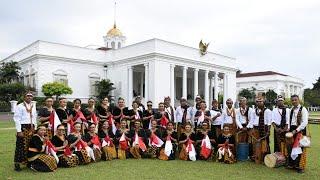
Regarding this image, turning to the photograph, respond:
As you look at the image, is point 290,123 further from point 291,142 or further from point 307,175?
point 307,175

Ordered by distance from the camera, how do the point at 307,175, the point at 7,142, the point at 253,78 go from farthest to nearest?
the point at 253,78 → the point at 7,142 → the point at 307,175

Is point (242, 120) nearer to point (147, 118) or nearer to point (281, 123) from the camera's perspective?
point (281, 123)

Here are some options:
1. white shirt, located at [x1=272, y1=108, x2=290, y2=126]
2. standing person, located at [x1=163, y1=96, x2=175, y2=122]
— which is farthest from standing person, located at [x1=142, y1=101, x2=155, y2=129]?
white shirt, located at [x1=272, y1=108, x2=290, y2=126]

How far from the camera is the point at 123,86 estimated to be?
3384 centimetres

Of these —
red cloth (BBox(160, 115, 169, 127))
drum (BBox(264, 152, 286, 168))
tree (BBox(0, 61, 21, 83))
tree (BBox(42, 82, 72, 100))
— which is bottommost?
drum (BBox(264, 152, 286, 168))

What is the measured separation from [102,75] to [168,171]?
2876cm

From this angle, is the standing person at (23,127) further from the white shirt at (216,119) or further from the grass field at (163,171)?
the white shirt at (216,119)

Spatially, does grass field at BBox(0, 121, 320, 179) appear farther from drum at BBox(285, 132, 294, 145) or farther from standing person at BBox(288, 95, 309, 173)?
drum at BBox(285, 132, 294, 145)

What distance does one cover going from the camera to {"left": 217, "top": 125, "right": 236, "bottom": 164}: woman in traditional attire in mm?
8211

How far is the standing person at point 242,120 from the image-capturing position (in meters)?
8.48

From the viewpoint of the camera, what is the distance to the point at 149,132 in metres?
9.01

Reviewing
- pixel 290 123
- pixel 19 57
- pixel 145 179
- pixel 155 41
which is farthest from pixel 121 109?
pixel 19 57

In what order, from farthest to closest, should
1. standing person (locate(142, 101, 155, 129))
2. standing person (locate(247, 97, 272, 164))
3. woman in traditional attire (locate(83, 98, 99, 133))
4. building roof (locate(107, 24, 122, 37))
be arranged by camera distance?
building roof (locate(107, 24, 122, 37))
standing person (locate(142, 101, 155, 129))
woman in traditional attire (locate(83, 98, 99, 133))
standing person (locate(247, 97, 272, 164))

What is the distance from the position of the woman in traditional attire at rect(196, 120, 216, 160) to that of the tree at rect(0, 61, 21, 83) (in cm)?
2891
